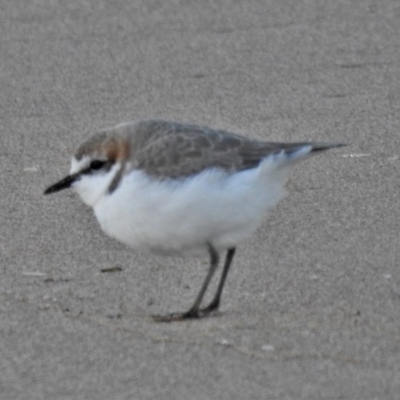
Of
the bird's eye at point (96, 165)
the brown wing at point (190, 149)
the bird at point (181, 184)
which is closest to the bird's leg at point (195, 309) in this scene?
the bird at point (181, 184)

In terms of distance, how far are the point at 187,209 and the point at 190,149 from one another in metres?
0.27

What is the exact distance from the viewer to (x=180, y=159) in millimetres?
4523

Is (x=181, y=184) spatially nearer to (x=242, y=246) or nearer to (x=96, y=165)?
(x=96, y=165)

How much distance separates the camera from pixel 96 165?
15.1 feet

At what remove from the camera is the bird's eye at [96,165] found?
4.59m

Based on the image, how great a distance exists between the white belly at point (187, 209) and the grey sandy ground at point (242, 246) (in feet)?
0.98

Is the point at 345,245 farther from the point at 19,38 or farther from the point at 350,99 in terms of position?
the point at 19,38

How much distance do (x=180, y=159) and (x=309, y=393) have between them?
108 centimetres

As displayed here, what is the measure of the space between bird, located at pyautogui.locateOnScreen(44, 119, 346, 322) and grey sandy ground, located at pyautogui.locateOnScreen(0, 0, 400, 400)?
0.98ft

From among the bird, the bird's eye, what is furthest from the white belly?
the bird's eye

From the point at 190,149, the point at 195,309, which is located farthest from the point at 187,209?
the point at 195,309

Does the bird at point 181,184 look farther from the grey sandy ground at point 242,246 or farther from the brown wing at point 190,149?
the grey sandy ground at point 242,246

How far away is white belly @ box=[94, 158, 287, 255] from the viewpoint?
173 inches

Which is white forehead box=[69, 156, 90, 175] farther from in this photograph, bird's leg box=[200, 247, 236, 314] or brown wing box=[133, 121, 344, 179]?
bird's leg box=[200, 247, 236, 314]
